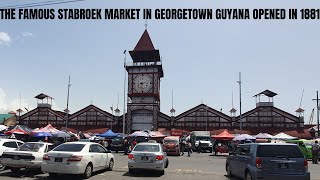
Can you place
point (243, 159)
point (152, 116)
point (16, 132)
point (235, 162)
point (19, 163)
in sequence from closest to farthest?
point (243, 159) → point (19, 163) → point (235, 162) → point (16, 132) → point (152, 116)

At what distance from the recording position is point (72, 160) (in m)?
12.9

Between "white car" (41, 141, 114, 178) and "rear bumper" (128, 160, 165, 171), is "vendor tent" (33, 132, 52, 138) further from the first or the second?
"rear bumper" (128, 160, 165, 171)

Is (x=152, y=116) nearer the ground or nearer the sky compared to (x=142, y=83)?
nearer the ground

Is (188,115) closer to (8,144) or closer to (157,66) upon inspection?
(157,66)

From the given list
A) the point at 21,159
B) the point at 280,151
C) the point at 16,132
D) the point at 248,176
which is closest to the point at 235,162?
the point at 248,176

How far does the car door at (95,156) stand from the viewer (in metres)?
14.2

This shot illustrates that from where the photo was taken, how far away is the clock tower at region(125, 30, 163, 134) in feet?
223

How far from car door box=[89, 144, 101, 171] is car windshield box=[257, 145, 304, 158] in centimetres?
683

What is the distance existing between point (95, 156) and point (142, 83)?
55717 millimetres

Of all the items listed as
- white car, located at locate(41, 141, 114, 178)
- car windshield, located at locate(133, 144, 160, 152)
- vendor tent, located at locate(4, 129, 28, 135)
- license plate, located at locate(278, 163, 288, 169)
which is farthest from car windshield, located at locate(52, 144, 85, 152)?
vendor tent, located at locate(4, 129, 28, 135)

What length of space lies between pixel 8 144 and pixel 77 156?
237 inches

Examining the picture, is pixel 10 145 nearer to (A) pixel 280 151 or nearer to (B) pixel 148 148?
(B) pixel 148 148

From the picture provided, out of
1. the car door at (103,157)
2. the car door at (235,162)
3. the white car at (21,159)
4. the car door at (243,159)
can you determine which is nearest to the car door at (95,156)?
the car door at (103,157)

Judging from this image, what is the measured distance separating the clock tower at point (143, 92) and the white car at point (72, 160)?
5298 cm
